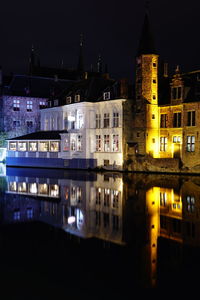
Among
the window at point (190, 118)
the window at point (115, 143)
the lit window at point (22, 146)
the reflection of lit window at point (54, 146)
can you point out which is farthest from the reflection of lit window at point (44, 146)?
the window at point (190, 118)

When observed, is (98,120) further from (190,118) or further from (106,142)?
(190,118)

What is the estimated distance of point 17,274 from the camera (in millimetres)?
8547

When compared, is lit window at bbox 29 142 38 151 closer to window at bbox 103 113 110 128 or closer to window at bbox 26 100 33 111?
window at bbox 26 100 33 111

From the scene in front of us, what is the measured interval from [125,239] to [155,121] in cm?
3470

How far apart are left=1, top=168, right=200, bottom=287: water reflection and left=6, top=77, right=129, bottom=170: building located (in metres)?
23.2

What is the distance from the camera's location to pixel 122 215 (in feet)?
51.1

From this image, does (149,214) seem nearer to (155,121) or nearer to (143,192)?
(143,192)

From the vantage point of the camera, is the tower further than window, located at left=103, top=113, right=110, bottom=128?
No

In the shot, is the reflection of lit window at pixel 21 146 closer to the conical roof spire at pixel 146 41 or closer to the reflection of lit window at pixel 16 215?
the conical roof spire at pixel 146 41

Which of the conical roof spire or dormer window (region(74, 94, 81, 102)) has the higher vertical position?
the conical roof spire

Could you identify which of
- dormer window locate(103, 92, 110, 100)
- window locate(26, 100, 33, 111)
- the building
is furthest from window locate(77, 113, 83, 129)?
window locate(26, 100, 33, 111)

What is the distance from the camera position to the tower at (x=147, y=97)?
44.6 m

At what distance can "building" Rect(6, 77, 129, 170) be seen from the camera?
154ft

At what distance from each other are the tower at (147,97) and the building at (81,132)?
78.5 inches
